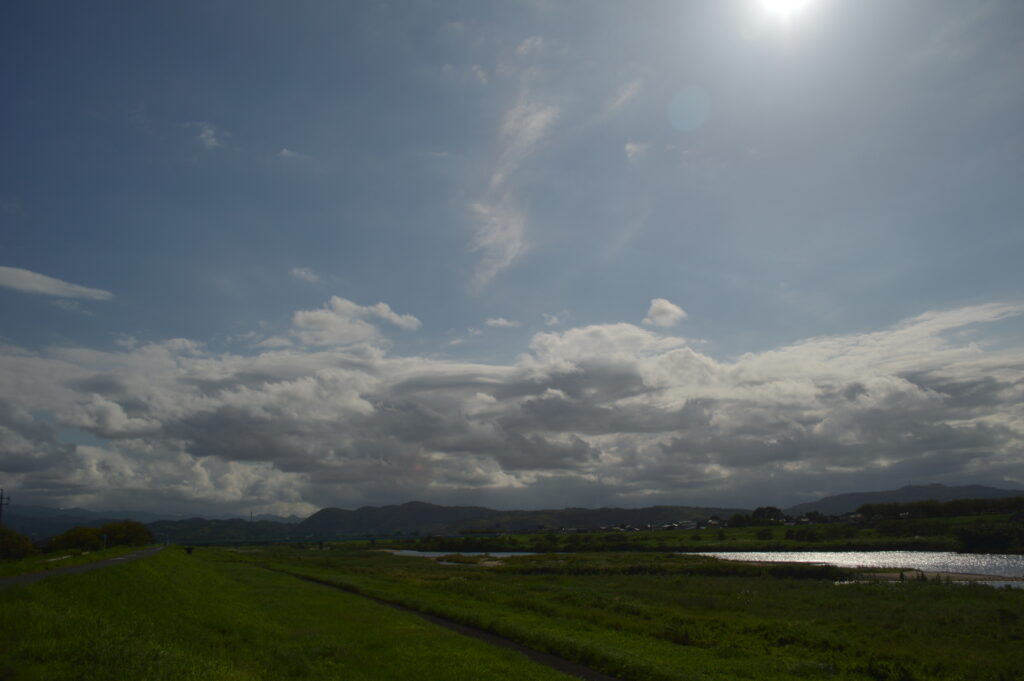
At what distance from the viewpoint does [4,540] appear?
116 m

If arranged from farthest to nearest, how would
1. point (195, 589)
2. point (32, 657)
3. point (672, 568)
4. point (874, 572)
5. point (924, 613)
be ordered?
point (672, 568) → point (874, 572) → point (195, 589) → point (924, 613) → point (32, 657)

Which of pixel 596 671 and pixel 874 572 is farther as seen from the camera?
pixel 874 572

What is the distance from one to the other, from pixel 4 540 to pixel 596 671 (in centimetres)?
13676

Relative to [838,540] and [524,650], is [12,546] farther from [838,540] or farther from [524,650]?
[838,540]

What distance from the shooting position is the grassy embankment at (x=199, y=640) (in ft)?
64.2

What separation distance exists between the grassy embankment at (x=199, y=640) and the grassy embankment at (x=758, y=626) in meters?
5.55

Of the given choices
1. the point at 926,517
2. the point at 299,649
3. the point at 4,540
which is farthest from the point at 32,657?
the point at 926,517

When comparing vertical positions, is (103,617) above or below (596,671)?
above

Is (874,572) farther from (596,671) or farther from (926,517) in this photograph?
(926,517)

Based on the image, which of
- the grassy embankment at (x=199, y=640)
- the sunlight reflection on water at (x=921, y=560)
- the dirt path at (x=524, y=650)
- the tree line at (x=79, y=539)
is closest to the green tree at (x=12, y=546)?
the tree line at (x=79, y=539)

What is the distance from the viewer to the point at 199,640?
95.7ft

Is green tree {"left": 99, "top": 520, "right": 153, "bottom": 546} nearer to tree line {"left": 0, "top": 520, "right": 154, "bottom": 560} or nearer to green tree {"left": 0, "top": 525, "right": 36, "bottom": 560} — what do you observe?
tree line {"left": 0, "top": 520, "right": 154, "bottom": 560}

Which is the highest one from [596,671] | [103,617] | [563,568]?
[103,617]

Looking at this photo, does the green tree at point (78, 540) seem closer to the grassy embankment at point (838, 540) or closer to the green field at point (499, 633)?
the green field at point (499, 633)
